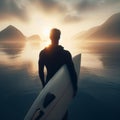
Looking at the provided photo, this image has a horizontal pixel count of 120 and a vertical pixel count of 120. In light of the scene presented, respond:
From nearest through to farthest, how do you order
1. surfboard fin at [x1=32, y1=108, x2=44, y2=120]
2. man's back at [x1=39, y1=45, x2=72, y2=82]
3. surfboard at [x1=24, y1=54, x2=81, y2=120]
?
man's back at [x1=39, y1=45, x2=72, y2=82] → surfboard fin at [x1=32, y1=108, x2=44, y2=120] → surfboard at [x1=24, y1=54, x2=81, y2=120]

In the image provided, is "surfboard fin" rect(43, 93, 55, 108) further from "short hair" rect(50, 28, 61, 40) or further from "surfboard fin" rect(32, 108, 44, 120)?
"short hair" rect(50, 28, 61, 40)

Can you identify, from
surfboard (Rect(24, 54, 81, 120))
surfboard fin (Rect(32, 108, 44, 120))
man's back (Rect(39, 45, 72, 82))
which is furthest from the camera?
surfboard (Rect(24, 54, 81, 120))

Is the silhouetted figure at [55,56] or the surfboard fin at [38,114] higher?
the silhouetted figure at [55,56]

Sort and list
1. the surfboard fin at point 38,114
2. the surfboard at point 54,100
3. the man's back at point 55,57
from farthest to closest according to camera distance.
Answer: the surfboard at point 54,100
the surfboard fin at point 38,114
the man's back at point 55,57

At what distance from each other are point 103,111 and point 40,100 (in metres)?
3.73

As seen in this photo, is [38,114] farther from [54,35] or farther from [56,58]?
[54,35]

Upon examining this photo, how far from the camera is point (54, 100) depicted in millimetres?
5191

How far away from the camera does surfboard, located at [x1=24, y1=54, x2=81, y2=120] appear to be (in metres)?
4.89

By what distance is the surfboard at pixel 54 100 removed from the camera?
489cm

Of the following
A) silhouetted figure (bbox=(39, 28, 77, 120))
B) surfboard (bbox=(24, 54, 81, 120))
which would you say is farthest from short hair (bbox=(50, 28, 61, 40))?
surfboard (bbox=(24, 54, 81, 120))

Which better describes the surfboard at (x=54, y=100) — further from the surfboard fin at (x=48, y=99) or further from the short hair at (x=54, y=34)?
the short hair at (x=54, y=34)

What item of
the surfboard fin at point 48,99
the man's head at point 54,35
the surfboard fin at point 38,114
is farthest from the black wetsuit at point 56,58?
the surfboard fin at point 38,114

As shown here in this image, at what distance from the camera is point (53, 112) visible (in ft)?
16.6

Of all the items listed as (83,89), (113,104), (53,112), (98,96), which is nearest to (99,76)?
(83,89)
